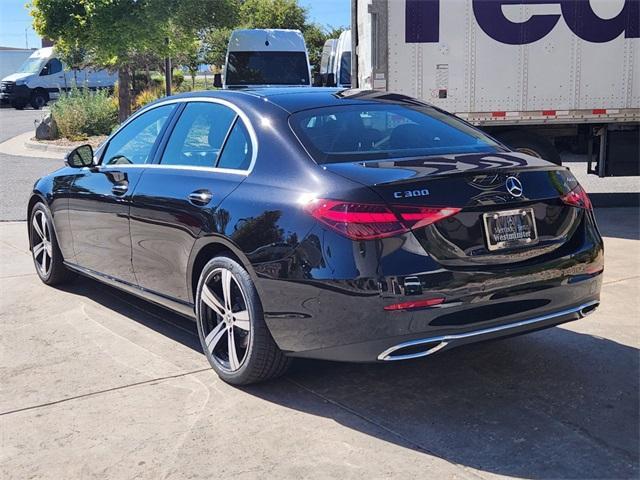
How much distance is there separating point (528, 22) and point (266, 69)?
866cm

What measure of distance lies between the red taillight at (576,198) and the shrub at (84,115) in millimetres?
18490

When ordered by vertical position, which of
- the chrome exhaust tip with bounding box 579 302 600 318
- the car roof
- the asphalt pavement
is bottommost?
the asphalt pavement

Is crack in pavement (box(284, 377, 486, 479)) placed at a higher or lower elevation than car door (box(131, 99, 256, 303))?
lower

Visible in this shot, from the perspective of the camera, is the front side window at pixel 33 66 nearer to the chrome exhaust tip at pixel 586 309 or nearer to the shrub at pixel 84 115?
the shrub at pixel 84 115

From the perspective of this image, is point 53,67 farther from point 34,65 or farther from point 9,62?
point 9,62

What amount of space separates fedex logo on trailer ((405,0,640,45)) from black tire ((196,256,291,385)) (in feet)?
20.6

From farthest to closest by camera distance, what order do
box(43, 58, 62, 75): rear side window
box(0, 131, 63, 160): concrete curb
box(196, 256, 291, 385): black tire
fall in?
box(43, 58, 62, 75): rear side window
box(0, 131, 63, 160): concrete curb
box(196, 256, 291, 385): black tire

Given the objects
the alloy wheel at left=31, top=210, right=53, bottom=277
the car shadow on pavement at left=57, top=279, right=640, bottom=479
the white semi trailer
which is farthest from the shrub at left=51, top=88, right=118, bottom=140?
the car shadow on pavement at left=57, top=279, right=640, bottom=479

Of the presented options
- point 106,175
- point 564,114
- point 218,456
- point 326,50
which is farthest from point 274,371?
point 326,50

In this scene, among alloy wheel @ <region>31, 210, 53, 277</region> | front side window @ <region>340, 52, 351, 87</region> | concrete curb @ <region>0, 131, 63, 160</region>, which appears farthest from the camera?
front side window @ <region>340, 52, 351, 87</region>

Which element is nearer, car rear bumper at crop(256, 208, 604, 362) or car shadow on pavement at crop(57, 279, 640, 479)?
car shadow on pavement at crop(57, 279, 640, 479)

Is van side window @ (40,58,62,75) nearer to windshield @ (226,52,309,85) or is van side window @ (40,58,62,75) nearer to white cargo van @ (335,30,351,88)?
white cargo van @ (335,30,351,88)

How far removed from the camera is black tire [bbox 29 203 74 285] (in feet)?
20.5

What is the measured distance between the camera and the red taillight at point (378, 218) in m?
3.43
